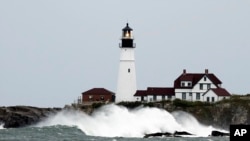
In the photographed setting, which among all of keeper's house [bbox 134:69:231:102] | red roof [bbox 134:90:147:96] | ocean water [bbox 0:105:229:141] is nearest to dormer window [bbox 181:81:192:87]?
keeper's house [bbox 134:69:231:102]

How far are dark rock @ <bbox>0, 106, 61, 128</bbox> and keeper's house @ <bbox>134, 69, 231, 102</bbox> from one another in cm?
800

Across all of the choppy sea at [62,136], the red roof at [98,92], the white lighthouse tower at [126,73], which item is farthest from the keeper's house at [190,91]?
the choppy sea at [62,136]

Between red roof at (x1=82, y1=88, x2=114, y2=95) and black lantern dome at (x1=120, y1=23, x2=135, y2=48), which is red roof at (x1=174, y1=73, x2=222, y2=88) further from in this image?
red roof at (x1=82, y1=88, x2=114, y2=95)

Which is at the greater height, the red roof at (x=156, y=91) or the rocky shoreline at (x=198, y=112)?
the red roof at (x=156, y=91)

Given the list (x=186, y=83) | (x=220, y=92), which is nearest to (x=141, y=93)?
(x=186, y=83)

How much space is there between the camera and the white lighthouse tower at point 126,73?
52.4 m

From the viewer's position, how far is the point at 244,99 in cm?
4944

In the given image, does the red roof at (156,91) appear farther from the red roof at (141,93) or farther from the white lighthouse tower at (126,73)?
the white lighthouse tower at (126,73)

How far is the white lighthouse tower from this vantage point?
52375 millimetres

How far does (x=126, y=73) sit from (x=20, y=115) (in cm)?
935

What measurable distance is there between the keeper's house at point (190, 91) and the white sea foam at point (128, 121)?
13.7ft

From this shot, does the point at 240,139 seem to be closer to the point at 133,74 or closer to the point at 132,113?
the point at 132,113

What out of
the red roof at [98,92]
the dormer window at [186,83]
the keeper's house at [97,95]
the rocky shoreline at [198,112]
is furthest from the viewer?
the red roof at [98,92]

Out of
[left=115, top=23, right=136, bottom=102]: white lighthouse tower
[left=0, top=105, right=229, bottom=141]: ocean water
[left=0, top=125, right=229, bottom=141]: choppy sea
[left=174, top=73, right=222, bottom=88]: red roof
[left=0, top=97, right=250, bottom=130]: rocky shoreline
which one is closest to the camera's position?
[left=0, top=125, right=229, bottom=141]: choppy sea
